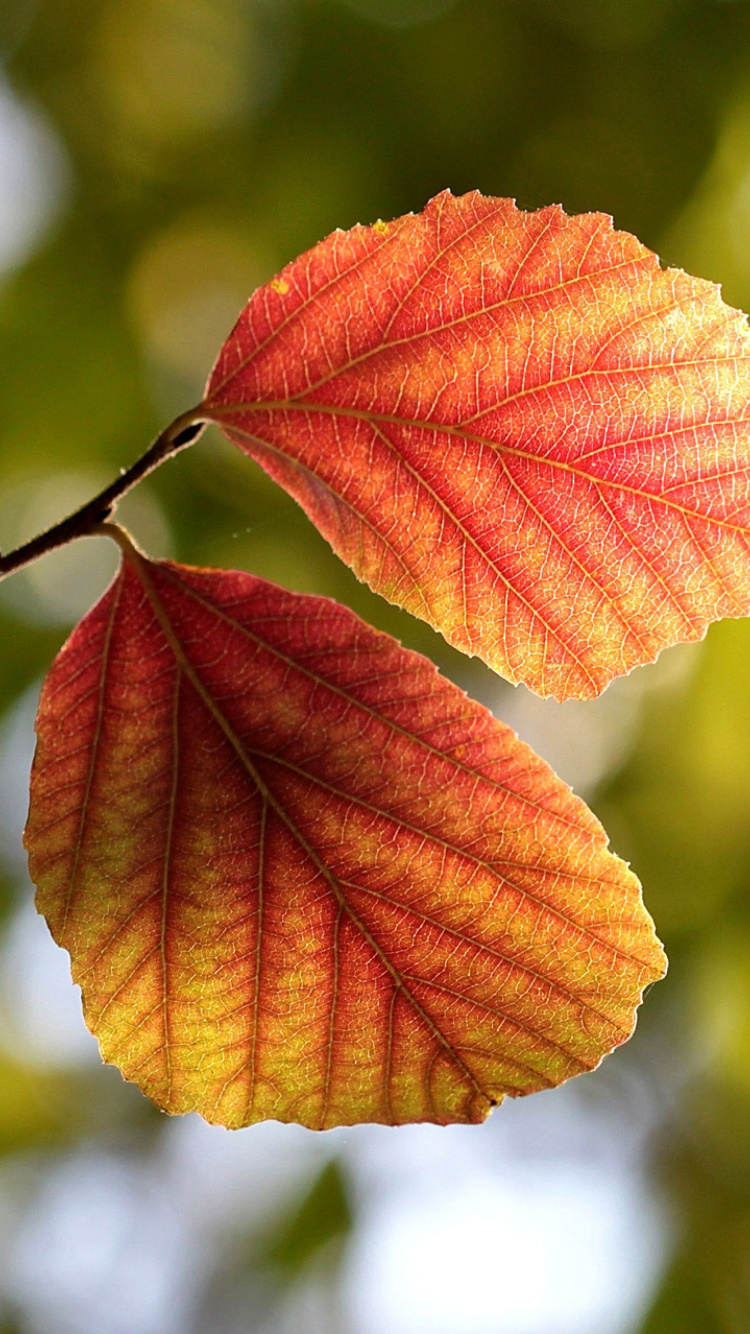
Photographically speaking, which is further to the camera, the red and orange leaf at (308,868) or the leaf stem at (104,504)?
the red and orange leaf at (308,868)

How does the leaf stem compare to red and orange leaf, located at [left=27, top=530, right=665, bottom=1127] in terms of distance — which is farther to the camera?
red and orange leaf, located at [left=27, top=530, right=665, bottom=1127]

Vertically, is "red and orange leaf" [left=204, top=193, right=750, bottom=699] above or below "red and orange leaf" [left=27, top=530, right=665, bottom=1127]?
above

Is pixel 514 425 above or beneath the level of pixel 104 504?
above

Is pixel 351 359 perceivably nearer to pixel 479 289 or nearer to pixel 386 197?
pixel 479 289

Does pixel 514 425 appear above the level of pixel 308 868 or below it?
above
